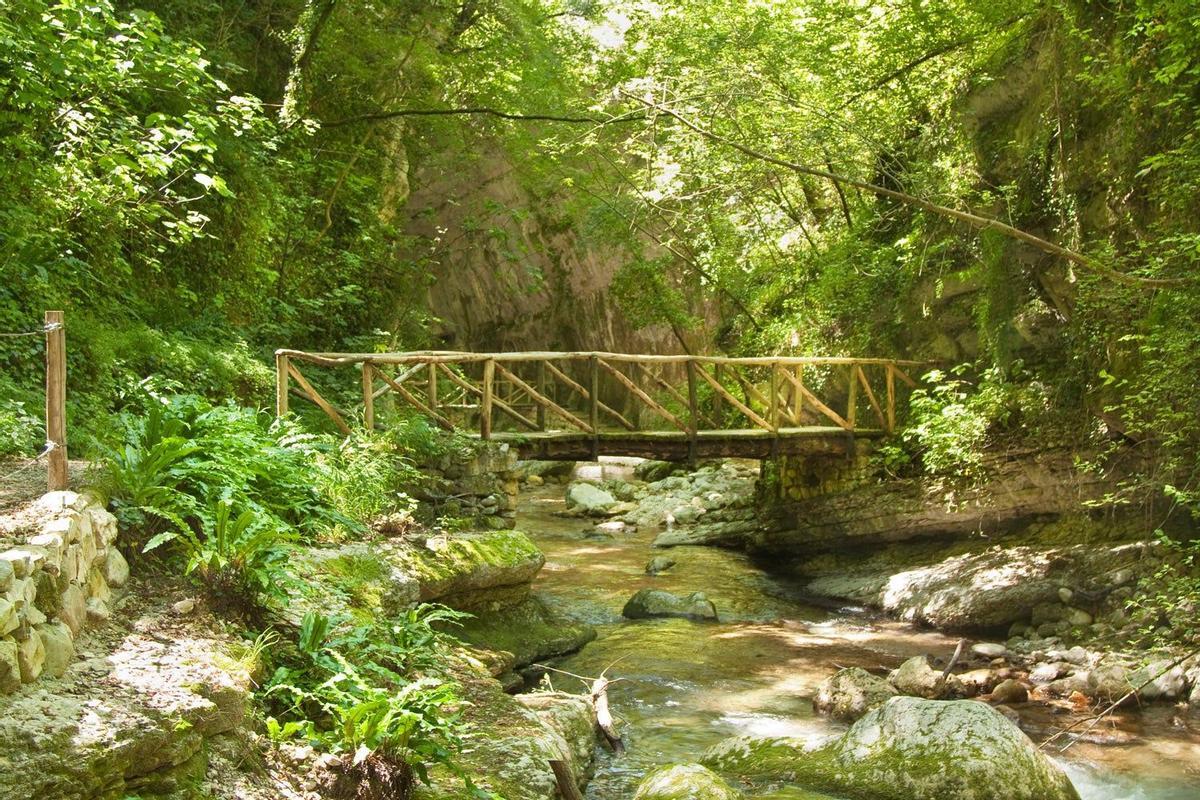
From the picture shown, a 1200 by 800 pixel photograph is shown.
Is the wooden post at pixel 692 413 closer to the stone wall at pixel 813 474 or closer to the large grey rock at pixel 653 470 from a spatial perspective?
the stone wall at pixel 813 474

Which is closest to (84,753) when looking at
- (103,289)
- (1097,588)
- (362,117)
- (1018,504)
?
(103,289)

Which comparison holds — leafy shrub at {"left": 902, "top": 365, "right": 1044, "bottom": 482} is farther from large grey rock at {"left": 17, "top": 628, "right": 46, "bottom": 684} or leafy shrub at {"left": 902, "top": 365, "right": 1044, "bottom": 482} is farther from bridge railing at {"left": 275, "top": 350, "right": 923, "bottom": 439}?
large grey rock at {"left": 17, "top": 628, "right": 46, "bottom": 684}

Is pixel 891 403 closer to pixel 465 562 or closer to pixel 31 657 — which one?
pixel 465 562

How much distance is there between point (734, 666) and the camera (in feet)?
24.3

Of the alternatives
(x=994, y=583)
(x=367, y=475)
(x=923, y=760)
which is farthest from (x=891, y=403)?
(x=923, y=760)

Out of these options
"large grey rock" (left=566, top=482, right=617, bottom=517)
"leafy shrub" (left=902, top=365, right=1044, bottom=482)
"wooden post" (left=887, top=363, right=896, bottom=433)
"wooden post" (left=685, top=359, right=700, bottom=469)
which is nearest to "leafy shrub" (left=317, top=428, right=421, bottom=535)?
"wooden post" (left=685, top=359, right=700, bottom=469)

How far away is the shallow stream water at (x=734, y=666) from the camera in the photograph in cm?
524

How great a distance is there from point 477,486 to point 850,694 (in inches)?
148

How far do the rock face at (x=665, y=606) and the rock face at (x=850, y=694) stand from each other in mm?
2428

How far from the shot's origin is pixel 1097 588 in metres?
7.85

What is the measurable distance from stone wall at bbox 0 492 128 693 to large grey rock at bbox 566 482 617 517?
10690 mm

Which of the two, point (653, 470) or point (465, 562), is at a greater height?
point (465, 562)

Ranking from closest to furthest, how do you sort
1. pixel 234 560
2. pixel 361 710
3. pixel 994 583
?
pixel 361 710
pixel 234 560
pixel 994 583

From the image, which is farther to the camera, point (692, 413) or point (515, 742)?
point (692, 413)
